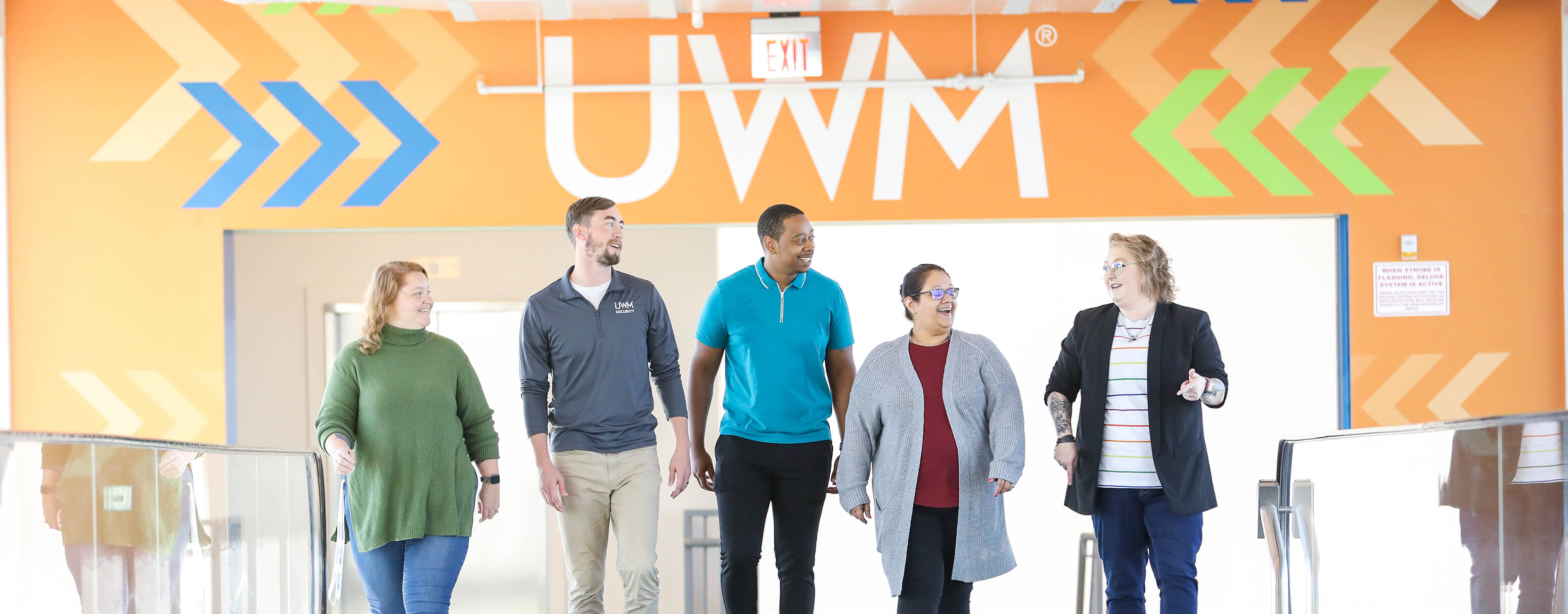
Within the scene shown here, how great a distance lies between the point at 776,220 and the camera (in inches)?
144

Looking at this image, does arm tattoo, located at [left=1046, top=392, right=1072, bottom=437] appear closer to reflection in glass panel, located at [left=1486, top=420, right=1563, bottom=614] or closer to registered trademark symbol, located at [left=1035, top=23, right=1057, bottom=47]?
reflection in glass panel, located at [left=1486, top=420, right=1563, bottom=614]

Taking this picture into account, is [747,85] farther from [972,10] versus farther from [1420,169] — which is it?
[1420,169]

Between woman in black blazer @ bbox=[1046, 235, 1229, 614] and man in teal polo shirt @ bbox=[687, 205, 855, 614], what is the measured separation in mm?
792

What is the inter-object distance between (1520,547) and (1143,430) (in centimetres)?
98

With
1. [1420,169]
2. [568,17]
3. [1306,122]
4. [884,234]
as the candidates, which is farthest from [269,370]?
[1420,169]

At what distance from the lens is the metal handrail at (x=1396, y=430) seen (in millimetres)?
2646

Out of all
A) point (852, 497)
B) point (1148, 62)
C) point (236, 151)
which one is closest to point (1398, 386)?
point (1148, 62)

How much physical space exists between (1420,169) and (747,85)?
10.4 feet

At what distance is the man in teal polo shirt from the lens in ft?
11.8

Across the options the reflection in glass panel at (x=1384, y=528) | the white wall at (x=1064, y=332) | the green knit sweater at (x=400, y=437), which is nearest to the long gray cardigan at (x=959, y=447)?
the reflection in glass panel at (x=1384, y=528)

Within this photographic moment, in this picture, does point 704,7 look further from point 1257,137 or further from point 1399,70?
point 1399,70

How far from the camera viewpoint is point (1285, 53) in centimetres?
516

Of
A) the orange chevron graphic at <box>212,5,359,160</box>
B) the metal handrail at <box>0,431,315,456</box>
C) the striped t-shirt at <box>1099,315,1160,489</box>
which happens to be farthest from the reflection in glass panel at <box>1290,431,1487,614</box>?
the orange chevron graphic at <box>212,5,359,160</box>

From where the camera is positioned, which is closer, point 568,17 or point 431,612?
point 431,612
